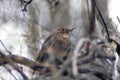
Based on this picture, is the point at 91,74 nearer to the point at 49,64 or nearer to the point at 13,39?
the point at 49,64

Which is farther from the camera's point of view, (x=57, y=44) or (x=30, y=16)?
(x=30, y=16)

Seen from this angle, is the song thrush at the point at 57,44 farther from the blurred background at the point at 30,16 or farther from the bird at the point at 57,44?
the blurred background at the point at 30,16

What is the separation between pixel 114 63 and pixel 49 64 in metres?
0.41

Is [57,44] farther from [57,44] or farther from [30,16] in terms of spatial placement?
[30,16]

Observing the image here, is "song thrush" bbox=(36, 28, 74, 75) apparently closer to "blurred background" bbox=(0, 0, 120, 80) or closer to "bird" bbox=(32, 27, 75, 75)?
"bird" bbox=(32, 27, 75, 75)

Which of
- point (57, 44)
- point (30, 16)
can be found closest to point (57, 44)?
point (57, 44)

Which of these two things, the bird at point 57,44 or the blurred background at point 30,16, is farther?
the blurred background at point 30,16

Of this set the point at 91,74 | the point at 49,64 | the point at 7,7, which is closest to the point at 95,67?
the point at 91,74

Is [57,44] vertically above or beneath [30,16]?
above

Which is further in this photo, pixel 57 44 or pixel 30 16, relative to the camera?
pixel 30 16

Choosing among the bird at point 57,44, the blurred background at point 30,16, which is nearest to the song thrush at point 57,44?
the bird at point 57,44

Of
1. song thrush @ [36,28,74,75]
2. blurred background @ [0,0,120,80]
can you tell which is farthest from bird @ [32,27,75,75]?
blurred background @ [0,0,120,80]

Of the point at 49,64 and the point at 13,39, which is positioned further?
the point at 13,39

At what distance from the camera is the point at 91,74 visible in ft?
6.95
